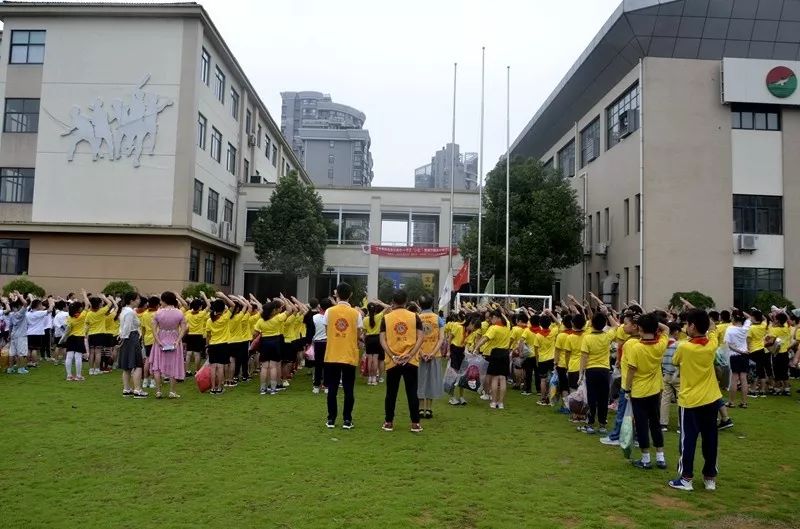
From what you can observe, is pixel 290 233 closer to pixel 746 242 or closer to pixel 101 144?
pixel 101 144

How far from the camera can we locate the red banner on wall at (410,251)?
3291cm

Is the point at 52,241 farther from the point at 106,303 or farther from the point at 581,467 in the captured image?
the point at 581,467

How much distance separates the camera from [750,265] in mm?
24391

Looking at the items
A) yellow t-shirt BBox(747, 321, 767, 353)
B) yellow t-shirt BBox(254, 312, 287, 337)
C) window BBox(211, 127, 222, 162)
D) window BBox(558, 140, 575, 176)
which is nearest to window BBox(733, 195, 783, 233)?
window BBox(558, 140, 575, 176)

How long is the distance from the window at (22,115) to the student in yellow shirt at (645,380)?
27.2m

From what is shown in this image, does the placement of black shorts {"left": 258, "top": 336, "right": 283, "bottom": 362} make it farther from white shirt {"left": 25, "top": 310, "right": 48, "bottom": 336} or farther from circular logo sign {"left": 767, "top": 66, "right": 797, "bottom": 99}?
circular logo sign {"left": 767, "top": 66, "right": 797, "bottom": 99}

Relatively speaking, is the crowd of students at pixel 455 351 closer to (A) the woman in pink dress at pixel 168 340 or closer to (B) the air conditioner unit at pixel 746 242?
(A) the woman in pink dress at pixel 168 340

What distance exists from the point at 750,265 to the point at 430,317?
20.1 metres

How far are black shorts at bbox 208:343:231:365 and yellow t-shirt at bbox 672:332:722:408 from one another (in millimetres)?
7560

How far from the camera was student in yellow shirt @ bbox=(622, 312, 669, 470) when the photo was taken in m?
6.72

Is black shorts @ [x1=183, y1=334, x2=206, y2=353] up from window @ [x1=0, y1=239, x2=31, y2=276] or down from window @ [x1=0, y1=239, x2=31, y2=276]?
down

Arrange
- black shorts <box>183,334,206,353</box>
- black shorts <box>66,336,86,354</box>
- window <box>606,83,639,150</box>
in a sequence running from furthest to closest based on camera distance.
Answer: window <box>606,83,639,150</box> → black shorts <box>183,334,206,353</box> → black shorts <box>66,336,86,354</box>

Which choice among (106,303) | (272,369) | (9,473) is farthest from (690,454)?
(106,303)

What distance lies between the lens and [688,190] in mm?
24281
